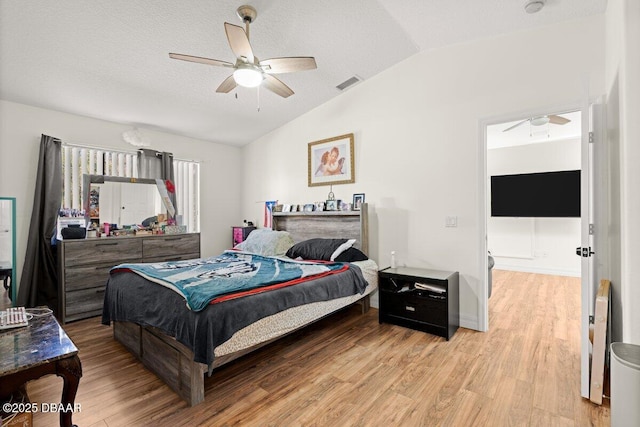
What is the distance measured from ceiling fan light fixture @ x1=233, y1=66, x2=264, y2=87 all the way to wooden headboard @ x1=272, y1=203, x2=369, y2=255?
6.20 feet

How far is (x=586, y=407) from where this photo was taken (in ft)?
6.16

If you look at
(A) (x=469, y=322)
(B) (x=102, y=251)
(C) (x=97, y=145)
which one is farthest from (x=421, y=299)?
(C) (x=97, y=145)

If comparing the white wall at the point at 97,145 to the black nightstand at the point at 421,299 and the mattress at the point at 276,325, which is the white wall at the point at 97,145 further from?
the black nightstand at the point at 421,299

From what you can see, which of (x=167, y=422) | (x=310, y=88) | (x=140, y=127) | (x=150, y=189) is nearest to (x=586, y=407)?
(x=167, y=422)

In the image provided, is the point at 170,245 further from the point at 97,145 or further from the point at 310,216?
the point at 310,216

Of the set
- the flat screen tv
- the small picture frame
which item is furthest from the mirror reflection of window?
the flat screen tv

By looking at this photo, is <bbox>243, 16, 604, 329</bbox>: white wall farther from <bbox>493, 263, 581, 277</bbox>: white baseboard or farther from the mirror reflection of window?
<bbox>493, 263, 581, 277</bbox>: white baseboard

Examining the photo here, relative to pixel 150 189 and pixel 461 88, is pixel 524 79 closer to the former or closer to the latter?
pixel 461 88

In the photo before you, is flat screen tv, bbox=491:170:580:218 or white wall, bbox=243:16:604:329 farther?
flat screen tv, bbox=491:170:580:218

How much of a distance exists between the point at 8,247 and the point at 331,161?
377cm

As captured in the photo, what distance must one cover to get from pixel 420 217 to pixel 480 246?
0.68 m

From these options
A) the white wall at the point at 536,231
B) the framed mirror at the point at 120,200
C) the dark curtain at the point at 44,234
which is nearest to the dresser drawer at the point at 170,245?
the framed mirror at the point at 120,200

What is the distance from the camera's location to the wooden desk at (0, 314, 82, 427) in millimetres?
1354

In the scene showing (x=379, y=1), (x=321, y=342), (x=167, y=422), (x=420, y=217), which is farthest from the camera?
(x=420, y=217)
